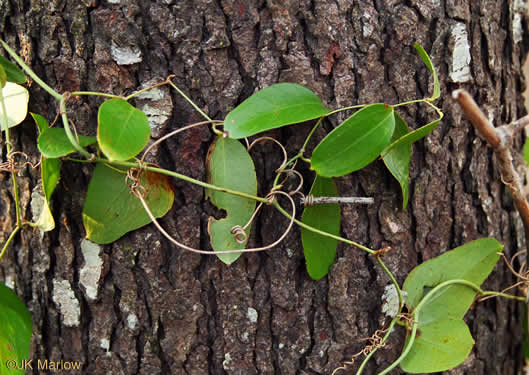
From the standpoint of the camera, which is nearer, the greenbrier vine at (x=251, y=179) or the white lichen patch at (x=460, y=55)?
the greenbrier vine at (x=251, y=179)

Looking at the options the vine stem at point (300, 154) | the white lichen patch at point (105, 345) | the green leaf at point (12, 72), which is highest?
the green leaf at point (12, 72)

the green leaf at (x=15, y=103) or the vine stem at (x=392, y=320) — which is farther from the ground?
the green leaf at (x=15, y=103)

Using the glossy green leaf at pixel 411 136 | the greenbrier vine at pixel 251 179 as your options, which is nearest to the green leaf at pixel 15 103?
the greenbrier vine at pixel 251 179

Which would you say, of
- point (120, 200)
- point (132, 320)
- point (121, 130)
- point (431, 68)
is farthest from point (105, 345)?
point (431, 68)

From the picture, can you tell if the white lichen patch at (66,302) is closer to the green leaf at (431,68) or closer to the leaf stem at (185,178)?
the leaf stem at (185,178)

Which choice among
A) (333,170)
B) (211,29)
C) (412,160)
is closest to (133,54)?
(211,29)
